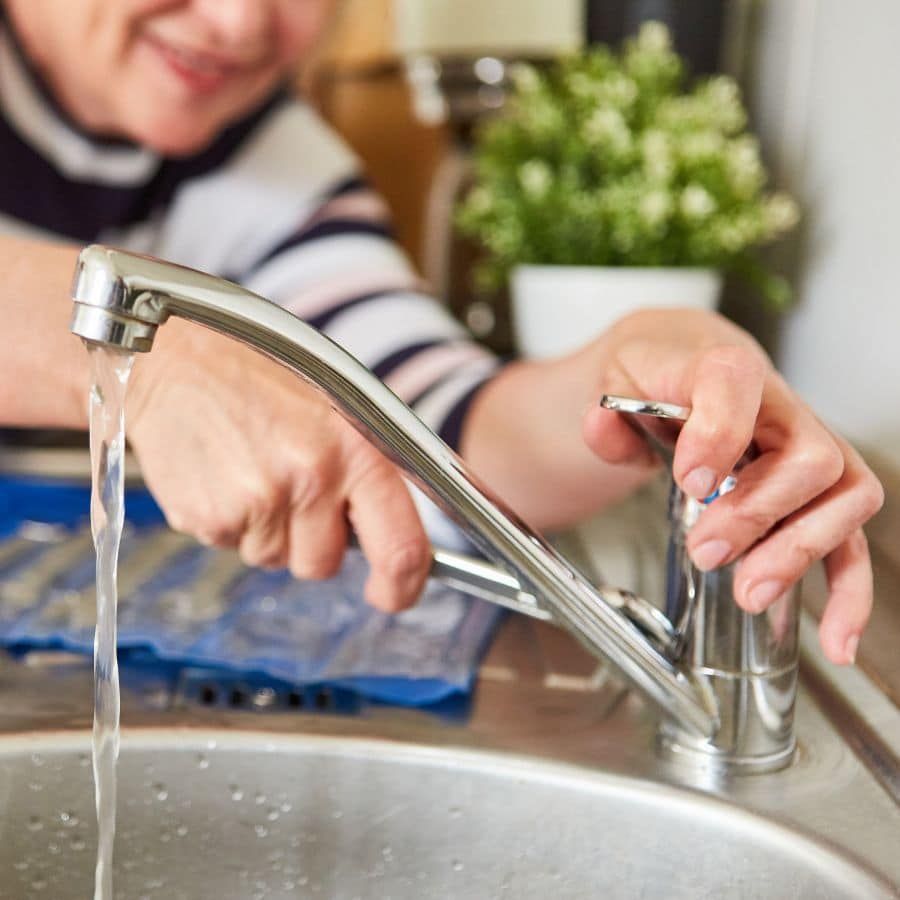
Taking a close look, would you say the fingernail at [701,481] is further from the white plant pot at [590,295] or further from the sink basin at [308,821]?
the white plant pot at [590,295]

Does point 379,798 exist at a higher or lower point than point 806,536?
lower

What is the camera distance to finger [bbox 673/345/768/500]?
0.37 m

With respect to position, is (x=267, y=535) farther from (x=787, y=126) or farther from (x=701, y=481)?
(x=787, y=126)

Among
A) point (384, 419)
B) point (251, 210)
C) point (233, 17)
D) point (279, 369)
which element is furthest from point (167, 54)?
point (384, 419)

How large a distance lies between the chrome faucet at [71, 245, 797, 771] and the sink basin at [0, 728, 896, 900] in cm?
4

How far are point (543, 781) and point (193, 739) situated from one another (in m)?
0.14

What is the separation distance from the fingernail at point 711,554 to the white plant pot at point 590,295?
1.32 feet

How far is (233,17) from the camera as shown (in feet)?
2.60

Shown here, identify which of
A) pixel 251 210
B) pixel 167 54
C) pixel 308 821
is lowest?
pixel 308 821

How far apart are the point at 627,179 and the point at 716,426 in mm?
495

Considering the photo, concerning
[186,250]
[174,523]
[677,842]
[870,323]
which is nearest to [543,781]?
[677,842]

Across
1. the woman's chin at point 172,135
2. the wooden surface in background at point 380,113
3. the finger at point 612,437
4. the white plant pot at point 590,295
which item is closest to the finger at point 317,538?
the finger at point 612,437

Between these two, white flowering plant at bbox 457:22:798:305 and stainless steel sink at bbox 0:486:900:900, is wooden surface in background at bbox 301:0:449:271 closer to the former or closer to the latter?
white flowering plant at bbox 457:22:798:305

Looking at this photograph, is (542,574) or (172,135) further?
(172,135)
